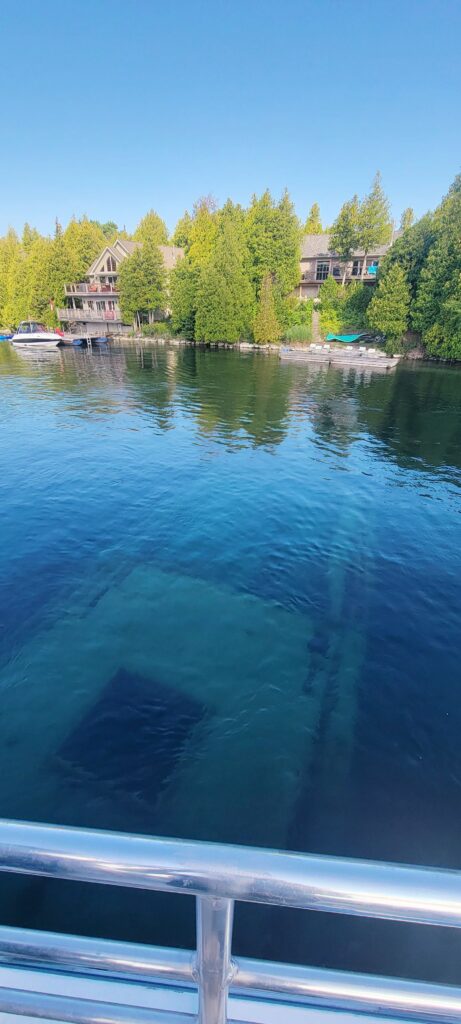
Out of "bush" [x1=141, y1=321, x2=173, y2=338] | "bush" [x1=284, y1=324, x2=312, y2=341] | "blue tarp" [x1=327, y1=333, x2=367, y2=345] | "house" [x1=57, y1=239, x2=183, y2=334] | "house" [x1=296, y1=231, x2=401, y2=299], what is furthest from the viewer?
"house" [x1=57, y1=239, x2=183, y2=334]

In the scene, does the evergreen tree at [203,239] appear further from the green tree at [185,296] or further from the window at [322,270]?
the window at [322,270]

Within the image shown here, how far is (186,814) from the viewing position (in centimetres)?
633

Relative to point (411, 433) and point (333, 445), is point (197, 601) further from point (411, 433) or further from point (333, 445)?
point (411, 433)

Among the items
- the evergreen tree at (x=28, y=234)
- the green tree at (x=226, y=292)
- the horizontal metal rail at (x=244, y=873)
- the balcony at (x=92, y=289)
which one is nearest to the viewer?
the horizontal metal rail at (x=244, y=873)

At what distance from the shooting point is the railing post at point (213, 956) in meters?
1.37

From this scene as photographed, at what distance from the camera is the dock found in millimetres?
45188

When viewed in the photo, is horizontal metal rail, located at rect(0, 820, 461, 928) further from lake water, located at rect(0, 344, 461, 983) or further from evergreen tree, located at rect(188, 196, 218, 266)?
evergreen tree, located at rect(188, 196, 218, 266)

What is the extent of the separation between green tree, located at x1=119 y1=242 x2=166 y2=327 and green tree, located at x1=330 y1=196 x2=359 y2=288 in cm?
2299

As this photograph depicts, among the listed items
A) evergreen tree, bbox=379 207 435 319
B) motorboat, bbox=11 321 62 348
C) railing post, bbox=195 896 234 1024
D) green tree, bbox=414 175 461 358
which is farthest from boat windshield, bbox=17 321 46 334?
railing post, bbox=195 896 234 1024

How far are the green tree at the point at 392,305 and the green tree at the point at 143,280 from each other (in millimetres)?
29876

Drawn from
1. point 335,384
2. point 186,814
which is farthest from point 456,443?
point 186,814

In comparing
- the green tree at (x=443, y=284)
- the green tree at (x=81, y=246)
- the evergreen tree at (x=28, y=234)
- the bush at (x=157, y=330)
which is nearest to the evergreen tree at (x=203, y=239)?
the bush at (x=157, y=330)

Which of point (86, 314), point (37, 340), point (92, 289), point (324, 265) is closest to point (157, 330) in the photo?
point (86, 314)

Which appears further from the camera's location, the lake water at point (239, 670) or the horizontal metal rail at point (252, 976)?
the lake water at point (239, 670)
